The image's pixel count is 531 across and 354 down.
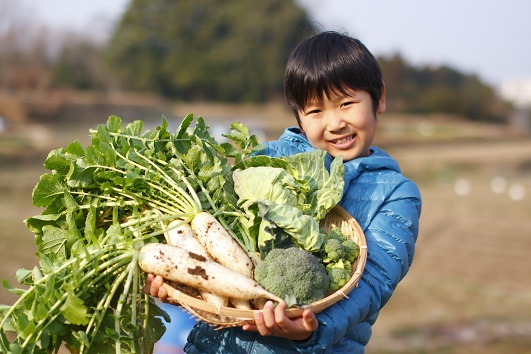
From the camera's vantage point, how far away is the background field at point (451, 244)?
8406 mm

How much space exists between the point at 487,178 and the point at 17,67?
3246 centimetres

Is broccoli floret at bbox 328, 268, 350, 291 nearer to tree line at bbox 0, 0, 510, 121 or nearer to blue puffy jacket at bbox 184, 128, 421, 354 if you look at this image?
blue puffy jacket at bbox 184, 128, 421, 354

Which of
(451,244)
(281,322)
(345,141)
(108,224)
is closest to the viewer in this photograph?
(281,322)

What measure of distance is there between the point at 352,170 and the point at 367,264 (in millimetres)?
458

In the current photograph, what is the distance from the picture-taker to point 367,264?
2.36 m

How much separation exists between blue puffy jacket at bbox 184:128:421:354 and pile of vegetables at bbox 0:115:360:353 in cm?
12

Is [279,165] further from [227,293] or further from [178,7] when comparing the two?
[178,7]

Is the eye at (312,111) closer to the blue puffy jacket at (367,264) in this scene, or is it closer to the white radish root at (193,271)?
A: the blue puffy jacket at (367,264)

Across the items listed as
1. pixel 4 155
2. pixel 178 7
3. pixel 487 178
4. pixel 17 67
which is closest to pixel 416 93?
pixel 178 7

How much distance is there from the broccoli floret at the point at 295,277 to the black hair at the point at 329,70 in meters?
0.77

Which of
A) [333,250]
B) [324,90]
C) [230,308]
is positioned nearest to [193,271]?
[230,308]

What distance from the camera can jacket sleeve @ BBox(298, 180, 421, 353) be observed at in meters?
2.17

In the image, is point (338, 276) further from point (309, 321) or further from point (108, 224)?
point (108, 224)

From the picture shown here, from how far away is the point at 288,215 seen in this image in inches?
89.9
